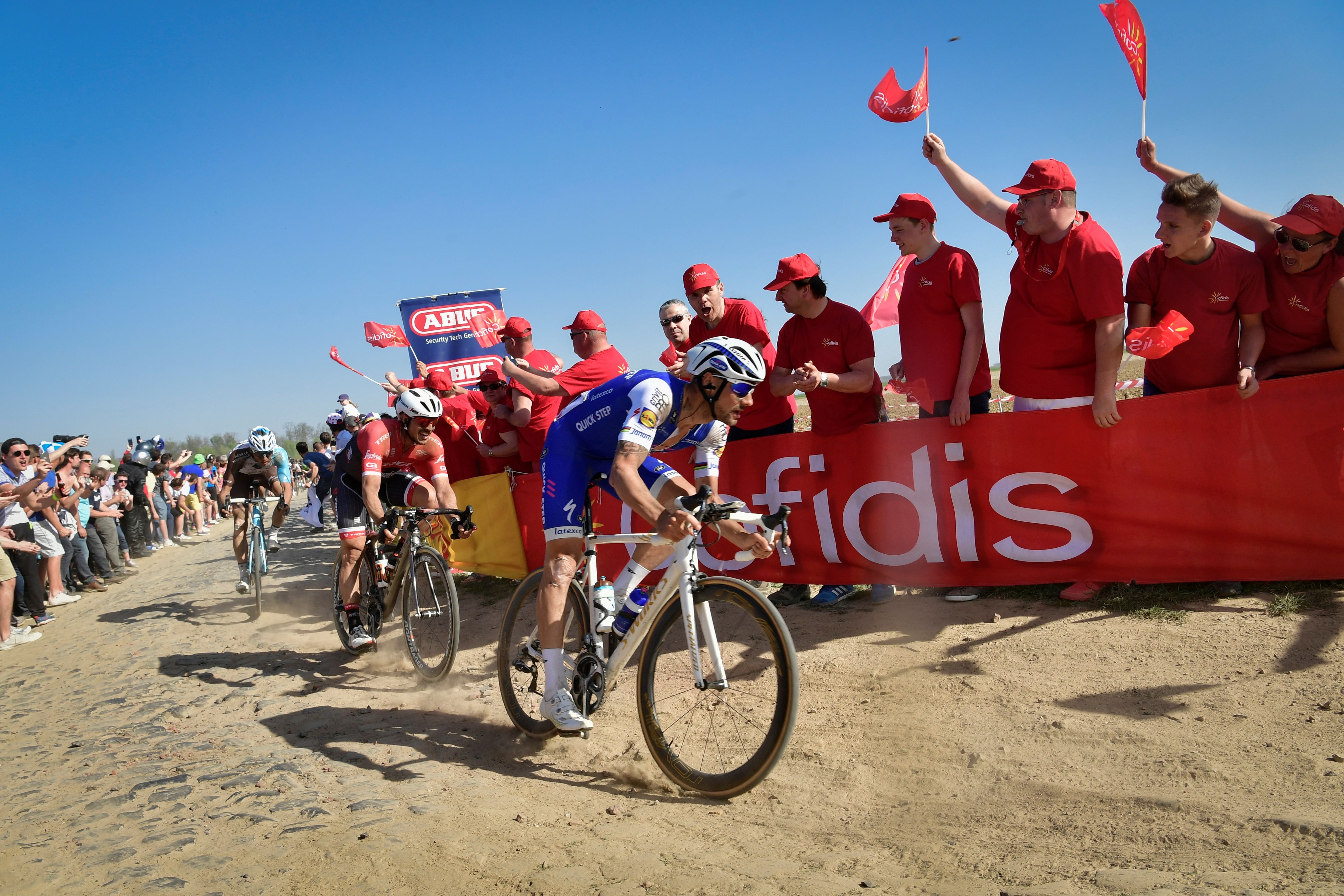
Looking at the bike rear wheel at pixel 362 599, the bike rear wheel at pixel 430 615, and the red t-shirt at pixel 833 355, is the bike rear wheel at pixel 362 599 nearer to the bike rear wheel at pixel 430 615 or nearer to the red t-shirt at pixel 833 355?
the bike rear wheel at pixel 430 615

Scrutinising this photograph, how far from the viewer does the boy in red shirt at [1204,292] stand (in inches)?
183

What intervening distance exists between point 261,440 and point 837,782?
360 inches

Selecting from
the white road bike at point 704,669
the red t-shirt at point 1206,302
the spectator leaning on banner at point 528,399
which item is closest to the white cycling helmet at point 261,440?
the spectator leaning on banner at point 528,399

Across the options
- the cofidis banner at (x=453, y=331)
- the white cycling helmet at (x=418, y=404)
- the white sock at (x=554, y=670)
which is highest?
the cofidis banner at (x=453, y=331)

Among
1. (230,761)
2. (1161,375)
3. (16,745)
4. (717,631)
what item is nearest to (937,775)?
(717,631)

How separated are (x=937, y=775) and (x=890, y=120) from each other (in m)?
4.70

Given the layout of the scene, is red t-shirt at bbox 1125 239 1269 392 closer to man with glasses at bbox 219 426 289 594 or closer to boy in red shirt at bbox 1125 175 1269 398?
boy in red shirt at bbox 1125 175 1269 398

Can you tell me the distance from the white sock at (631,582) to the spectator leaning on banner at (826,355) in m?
1.97

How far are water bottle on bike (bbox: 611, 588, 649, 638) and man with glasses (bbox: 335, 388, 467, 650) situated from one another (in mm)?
2930

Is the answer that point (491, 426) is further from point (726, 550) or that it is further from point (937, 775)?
point (937, 775)

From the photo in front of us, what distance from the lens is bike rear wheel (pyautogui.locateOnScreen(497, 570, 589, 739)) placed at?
4.48m

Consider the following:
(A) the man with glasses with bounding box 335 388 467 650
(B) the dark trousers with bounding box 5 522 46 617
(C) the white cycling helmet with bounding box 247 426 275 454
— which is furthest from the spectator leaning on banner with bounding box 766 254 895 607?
(B) the dark trousers with bounding box 5 522 46 617

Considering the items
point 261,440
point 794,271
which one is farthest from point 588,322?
point 261,440

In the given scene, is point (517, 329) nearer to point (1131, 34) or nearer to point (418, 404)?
point (418, 404)
